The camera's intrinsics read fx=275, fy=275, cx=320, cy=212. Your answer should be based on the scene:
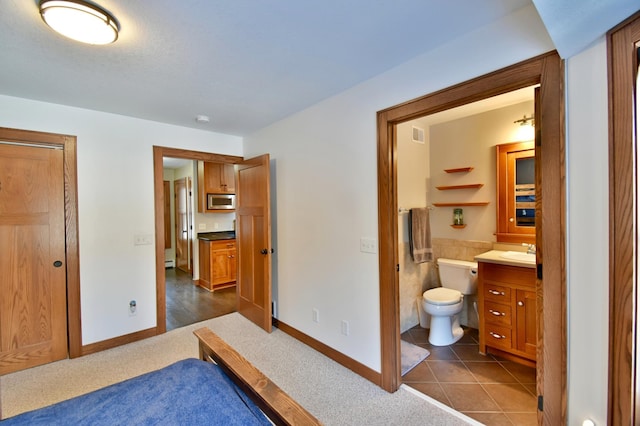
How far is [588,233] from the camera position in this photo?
1.23 m

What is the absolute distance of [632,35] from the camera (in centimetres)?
100

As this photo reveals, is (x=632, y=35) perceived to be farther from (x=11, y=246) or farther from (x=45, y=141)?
(x=11, y=246)

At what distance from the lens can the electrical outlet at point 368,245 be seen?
217 centimetres

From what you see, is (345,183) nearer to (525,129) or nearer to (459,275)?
(459,275)

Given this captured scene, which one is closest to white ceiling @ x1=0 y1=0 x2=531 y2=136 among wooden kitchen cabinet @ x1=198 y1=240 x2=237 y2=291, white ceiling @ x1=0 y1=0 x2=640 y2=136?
white ceiling @ x1=0 y1=0 x2=640 y2=136

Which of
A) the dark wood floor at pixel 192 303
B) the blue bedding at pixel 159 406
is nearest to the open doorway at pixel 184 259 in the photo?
the dark wood floor at pixel 192 303

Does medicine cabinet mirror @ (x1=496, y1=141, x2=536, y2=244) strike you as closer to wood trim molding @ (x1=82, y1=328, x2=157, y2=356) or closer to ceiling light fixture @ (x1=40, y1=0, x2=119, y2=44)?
ceiling light fixture @ (x1=40, y1=0, x2=119, y2=44)

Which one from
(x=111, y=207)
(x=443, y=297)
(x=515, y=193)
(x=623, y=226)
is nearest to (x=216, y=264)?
(x=111, y=207)

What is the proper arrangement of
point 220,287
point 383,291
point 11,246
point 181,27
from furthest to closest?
1. point 220,287
2. point 11,246
3. point 383,291
4. point 181,27

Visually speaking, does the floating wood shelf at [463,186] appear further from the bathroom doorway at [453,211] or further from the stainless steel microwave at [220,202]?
the stainless steel microwave at [220,202]

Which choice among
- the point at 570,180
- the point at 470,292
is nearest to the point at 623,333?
the point at 570,180

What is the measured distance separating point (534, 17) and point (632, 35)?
19.8 inches

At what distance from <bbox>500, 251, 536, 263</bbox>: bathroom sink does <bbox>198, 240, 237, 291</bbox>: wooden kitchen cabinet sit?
12.9 feet

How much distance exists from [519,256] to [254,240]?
9.09 feet
